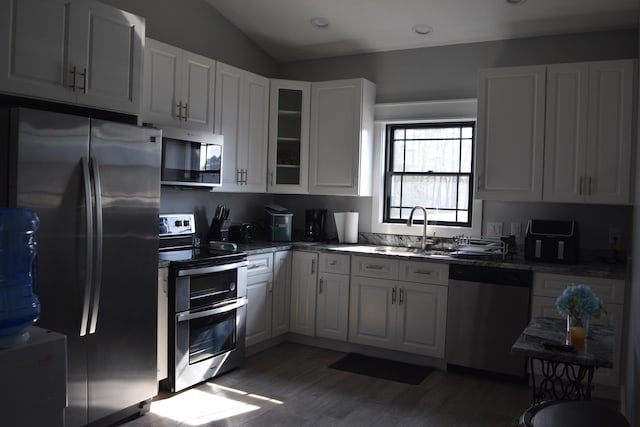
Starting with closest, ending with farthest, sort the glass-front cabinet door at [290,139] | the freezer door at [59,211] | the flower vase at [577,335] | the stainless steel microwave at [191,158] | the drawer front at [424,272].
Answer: the flower vase at [577,335]
the freezer door at [59,211]
the stainless steel microwave at [191,158]
the drawer front at [424,272]
the glass-front cabinet door at [290,139]

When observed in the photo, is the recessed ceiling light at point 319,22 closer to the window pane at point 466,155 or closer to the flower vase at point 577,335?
the window pane at point 466,155

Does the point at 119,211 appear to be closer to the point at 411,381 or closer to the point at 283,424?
the point at 283,424

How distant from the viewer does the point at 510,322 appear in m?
3.90

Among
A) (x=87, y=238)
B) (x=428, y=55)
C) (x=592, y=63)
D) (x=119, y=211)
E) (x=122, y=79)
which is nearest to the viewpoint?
→ (x=87, y=238)

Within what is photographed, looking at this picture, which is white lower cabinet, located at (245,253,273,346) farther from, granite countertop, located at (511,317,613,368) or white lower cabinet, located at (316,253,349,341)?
granite countertop, located at (511,317,613,368)

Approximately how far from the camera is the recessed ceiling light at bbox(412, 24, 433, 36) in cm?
453

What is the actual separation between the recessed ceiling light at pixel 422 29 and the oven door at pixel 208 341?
8.57 ft

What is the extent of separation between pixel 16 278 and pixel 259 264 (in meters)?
2.65

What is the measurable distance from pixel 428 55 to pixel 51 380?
4111 mm

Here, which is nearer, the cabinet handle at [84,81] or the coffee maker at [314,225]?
the cabinet handle at [84,81]

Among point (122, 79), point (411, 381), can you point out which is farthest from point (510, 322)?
point (122, 79)

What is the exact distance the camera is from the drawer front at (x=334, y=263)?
14.9 ft

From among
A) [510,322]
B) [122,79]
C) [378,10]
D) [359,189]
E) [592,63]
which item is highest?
[378,10]

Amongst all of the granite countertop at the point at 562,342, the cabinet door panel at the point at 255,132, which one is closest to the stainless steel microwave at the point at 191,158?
the cabinet door panel at the point at 255,132
